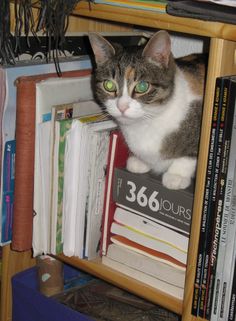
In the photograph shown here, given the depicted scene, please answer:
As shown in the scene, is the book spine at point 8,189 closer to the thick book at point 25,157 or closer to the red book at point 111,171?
the thick book at point 25,157

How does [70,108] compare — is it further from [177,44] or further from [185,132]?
[177,44]

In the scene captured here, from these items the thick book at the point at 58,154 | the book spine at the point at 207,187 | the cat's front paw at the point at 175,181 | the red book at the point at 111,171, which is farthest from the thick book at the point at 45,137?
the book spine at the point at 207,187

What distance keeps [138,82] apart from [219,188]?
0.27 meters

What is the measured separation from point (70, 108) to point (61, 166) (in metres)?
0.12

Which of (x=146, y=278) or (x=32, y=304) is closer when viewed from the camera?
(x=146, y=278)

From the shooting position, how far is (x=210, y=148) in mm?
780

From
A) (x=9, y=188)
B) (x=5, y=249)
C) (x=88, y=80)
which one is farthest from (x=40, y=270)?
(x=88, y=80)

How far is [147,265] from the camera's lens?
0.96 m

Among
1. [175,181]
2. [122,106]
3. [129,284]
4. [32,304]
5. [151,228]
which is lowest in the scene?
[32,304]

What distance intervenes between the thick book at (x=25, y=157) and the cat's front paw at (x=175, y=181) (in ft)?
0.88

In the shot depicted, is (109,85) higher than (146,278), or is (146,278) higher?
(109,85)

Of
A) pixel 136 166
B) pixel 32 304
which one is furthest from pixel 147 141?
pixel 32 304

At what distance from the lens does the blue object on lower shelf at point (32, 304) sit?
109 cm

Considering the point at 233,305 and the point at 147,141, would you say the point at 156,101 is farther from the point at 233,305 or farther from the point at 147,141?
the point at 233,305
